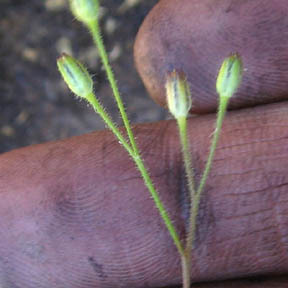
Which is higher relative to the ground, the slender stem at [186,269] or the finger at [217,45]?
the finger at [217,45]

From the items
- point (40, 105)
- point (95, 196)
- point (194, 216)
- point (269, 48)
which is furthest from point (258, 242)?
point (40, 105)

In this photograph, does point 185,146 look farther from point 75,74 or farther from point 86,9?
point 86,9


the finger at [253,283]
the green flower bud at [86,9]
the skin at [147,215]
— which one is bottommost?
the finger at [253,283]

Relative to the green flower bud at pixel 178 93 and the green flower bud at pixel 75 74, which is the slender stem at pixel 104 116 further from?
the green flower bud at pixel 178 93

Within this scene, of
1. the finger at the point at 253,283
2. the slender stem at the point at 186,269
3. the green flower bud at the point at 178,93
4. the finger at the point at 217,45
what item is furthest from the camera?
the finger at the point at 217,45

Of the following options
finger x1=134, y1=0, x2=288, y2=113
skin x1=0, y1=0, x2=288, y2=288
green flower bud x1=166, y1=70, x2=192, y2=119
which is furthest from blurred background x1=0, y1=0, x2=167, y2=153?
green flower bud x1=166, y1=70, x2=192, y2=119

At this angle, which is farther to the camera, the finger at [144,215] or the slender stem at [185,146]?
the finger at [144,215]

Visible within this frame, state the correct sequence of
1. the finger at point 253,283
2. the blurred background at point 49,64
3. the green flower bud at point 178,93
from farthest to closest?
the blurred background at point 49,64
the finger at point 253,283
the green flower bud at point 178,93

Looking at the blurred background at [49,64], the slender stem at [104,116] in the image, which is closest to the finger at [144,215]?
the slender stem at [104,116]
